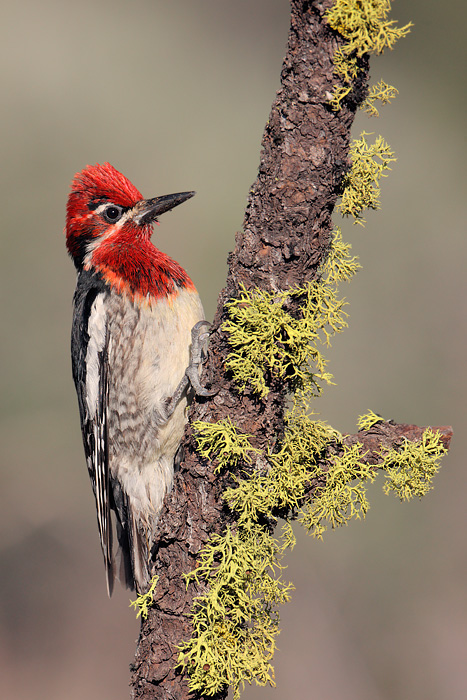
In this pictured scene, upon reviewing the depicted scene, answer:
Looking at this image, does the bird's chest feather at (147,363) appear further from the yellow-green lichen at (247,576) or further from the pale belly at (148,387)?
the yellow-green lichen at (247,576)

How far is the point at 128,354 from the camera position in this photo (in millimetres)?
2857

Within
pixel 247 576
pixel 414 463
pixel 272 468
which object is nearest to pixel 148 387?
pixel 272 468

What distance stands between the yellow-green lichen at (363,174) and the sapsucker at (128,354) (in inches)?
47.4

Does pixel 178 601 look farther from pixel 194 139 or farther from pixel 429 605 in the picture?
pixel 194 139

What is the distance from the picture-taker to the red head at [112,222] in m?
3.01

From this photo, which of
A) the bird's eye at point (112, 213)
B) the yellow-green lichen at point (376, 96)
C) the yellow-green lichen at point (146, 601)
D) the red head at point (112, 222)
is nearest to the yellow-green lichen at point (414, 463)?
the yellow-green lichen at point (146, 601)

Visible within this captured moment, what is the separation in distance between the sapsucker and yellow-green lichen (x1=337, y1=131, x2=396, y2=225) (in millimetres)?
1203

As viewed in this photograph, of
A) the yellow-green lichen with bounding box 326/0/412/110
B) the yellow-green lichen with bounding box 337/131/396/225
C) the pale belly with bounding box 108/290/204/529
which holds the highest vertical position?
the yellow-green lichen with bounding box 326/0/412/110

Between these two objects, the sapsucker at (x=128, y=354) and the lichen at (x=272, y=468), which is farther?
the sapsucker at (x=128, y=354)

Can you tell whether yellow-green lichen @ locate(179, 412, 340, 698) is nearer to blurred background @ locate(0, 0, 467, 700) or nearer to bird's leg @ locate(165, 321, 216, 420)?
bird's leg @ locate(165, 321, 216, 420)

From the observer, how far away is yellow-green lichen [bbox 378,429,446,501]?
192 cm

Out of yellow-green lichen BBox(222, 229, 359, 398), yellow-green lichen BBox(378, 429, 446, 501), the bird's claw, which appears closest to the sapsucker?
the bird's claw

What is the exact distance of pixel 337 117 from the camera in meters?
1.65

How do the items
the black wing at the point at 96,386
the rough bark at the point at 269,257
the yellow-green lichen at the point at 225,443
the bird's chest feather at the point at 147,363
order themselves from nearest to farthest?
the rough bark at the point at 269,257, the yellow-green lichen at the point at 225,443, the bird's chest feather at the point at 147,363, the black wing at the point at 96,386
